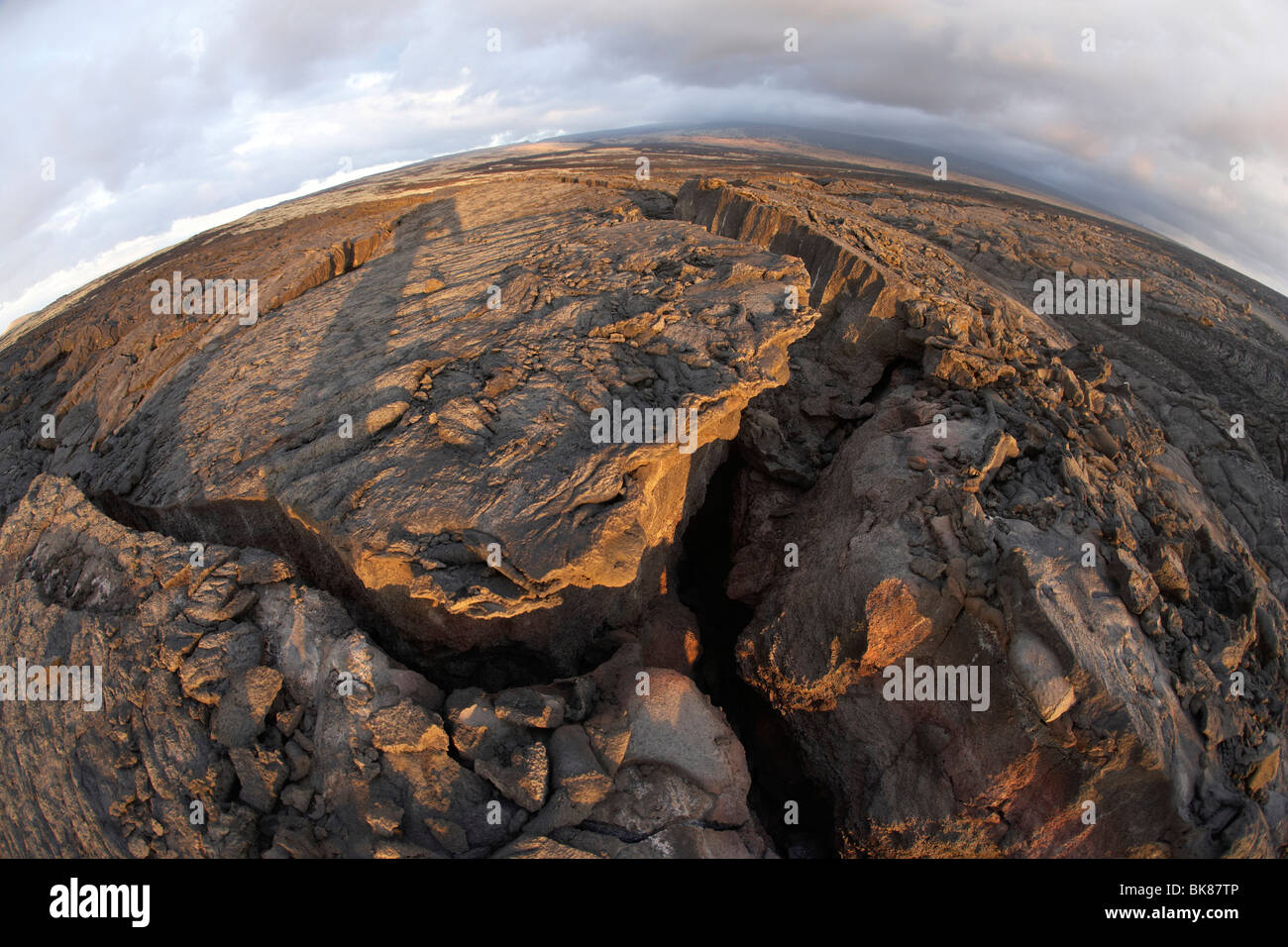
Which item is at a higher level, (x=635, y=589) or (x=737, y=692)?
(x=635, y=589)

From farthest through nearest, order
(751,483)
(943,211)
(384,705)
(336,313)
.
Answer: (943,211) → (336,313) → (751,483) → (384,705)

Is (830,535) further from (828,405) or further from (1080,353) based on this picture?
(1080,353)

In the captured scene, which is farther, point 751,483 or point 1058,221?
point 1058,221

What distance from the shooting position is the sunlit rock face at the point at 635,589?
3.58m

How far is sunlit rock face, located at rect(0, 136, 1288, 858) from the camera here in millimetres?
3582

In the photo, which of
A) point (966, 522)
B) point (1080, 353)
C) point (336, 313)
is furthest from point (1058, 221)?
point (336, 313)

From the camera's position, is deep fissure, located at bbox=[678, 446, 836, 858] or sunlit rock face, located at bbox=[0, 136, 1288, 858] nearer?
sunlit rock face, located at bbox=[0, 136, 1288, 858]

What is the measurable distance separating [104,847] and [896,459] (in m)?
6.12

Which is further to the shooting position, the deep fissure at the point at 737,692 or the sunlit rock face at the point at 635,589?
the deep fissure at the point at 737,692

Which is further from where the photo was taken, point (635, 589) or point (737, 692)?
point (737, 692)

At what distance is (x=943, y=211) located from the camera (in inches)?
664

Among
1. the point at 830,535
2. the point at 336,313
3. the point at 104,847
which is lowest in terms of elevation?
the point at 104,847

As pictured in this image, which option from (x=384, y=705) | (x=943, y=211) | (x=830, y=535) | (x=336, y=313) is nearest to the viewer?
(x=384, y=705)

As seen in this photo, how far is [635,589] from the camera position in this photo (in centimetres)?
497
